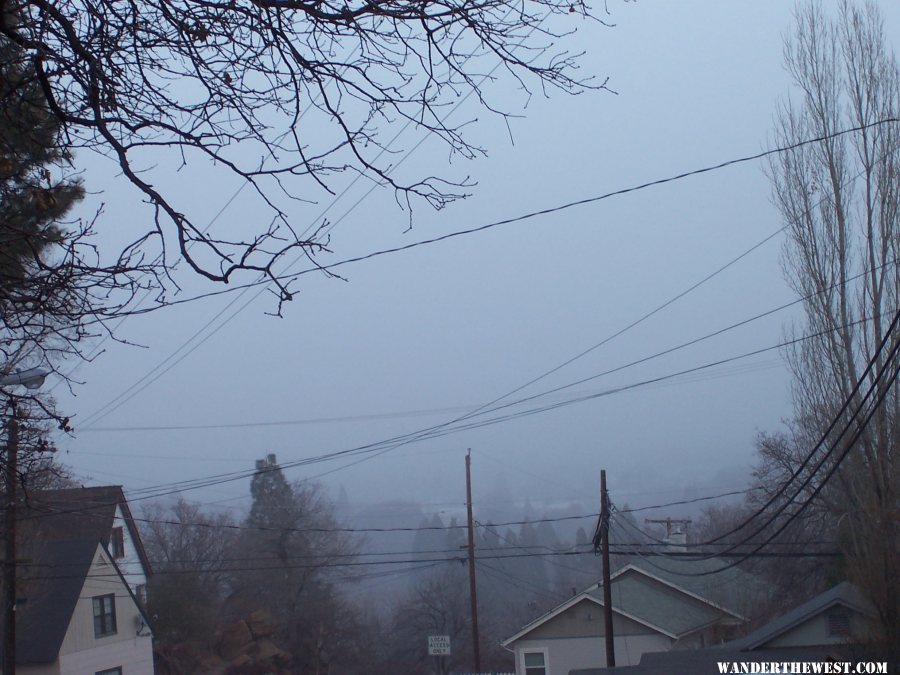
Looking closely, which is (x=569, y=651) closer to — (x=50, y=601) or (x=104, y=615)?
(x=104, y=615)

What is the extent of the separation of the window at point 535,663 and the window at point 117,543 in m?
14.1

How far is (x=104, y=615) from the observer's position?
92.8 ft

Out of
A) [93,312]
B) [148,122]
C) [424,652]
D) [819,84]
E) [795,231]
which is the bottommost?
[424,652]

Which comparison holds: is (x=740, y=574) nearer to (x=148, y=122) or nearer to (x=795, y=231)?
(x=795, y=231)

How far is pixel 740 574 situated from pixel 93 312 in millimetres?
33404

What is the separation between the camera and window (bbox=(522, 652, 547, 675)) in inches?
1190

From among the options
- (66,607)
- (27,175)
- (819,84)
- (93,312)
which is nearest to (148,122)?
(93,312)

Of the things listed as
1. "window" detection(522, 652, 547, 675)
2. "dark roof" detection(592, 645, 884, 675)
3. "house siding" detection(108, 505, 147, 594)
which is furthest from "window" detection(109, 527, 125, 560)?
"dark roof" detection(592, 645, 884, 675)

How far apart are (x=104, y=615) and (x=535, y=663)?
528 inches

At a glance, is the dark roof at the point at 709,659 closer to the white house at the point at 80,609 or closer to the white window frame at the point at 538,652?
the white window frame at the point at 538,652

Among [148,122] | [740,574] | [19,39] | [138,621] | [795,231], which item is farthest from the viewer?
[740,574]

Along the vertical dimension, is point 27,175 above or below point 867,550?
above

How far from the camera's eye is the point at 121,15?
17.0ft

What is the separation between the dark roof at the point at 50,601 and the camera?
25.6 meters
